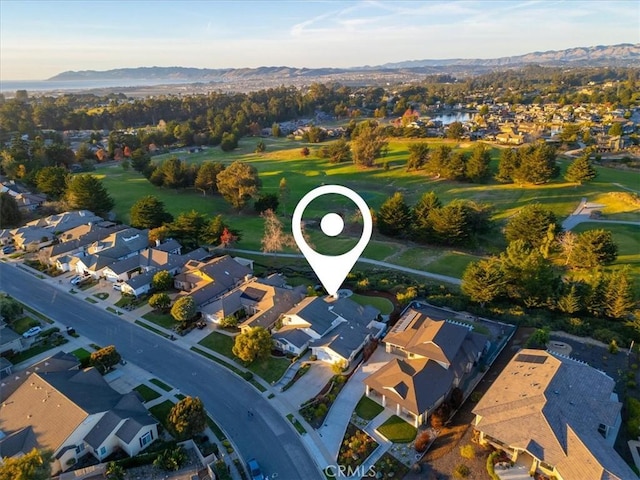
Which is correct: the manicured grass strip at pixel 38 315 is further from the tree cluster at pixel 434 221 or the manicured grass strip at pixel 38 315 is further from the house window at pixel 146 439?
the tree cluster at pixel 434 221

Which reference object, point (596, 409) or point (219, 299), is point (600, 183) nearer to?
point (596, 409)

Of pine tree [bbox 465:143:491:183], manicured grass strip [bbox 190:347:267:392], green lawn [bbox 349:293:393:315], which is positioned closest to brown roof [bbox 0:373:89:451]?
manicured grass strip [bbox 190:347:267:392]

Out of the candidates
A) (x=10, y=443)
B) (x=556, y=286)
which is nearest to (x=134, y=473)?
(x=10, y=443)

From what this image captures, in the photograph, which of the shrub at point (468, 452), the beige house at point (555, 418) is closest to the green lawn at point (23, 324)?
the shrub at point (468, 452)

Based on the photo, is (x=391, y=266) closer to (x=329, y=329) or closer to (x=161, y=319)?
(x=329, y=329)

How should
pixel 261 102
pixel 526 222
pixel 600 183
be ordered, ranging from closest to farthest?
pixel 526 222
pixel 600 183
pixel 261 102

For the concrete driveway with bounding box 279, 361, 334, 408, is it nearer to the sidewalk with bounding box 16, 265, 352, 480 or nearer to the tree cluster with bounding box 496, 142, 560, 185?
the sidewalk with bounding box 16, 265, 352, 480
